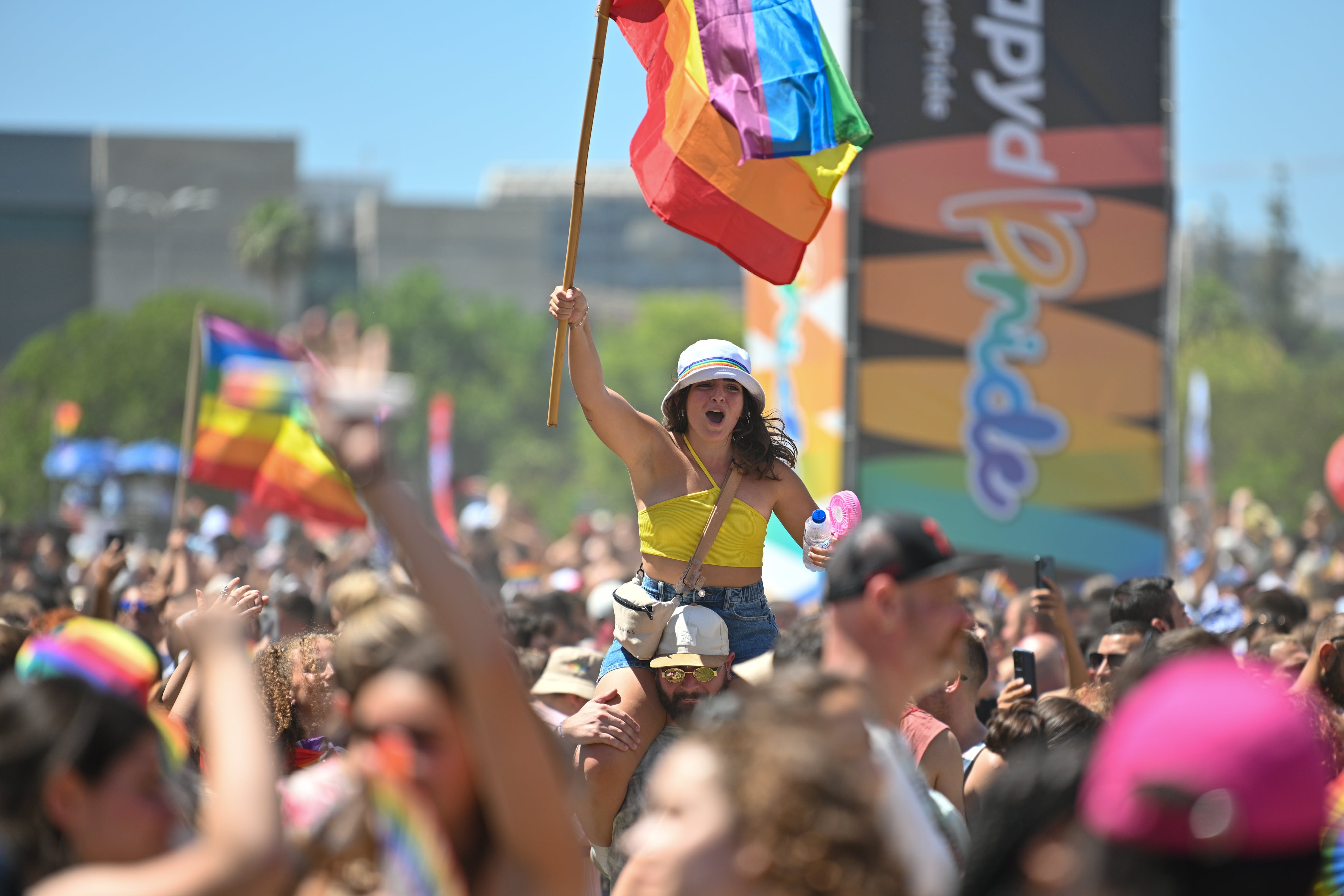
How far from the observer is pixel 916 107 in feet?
41.7

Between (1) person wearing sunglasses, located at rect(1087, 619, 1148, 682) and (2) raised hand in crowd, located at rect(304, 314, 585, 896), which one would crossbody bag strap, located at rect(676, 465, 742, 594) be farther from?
(2) raised hand in crowd, located at rect(304, 314, 585, 896)

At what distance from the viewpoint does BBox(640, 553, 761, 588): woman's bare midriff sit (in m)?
5.14

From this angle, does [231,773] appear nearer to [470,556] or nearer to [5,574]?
[470,556]

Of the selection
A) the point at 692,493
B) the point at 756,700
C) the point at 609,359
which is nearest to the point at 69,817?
the point at 756,700

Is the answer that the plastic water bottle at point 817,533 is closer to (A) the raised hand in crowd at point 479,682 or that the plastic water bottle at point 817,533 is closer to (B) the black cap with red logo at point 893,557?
(B) the black cap with red logo at point 893,557

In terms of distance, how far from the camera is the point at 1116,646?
19.5 feet

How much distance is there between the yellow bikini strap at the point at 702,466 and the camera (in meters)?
5.25

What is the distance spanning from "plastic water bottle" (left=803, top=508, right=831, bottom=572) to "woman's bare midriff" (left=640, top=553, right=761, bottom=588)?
0.78ft

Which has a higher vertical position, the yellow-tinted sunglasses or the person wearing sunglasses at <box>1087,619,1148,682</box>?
the yellow-tinted sunglasses

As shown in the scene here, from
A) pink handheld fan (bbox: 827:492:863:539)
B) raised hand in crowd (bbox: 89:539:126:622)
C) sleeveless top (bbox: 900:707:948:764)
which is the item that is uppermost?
pink handheld fan (bbox: 827:492:863:539)

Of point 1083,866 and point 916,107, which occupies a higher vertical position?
point 916,107

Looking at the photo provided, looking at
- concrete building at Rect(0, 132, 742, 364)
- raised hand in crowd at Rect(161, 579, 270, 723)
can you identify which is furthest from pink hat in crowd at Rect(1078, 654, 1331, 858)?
concrete building at Rect(0, 132, 742, 364)

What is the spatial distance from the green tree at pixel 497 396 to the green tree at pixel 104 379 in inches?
814

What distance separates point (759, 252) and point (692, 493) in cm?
143
